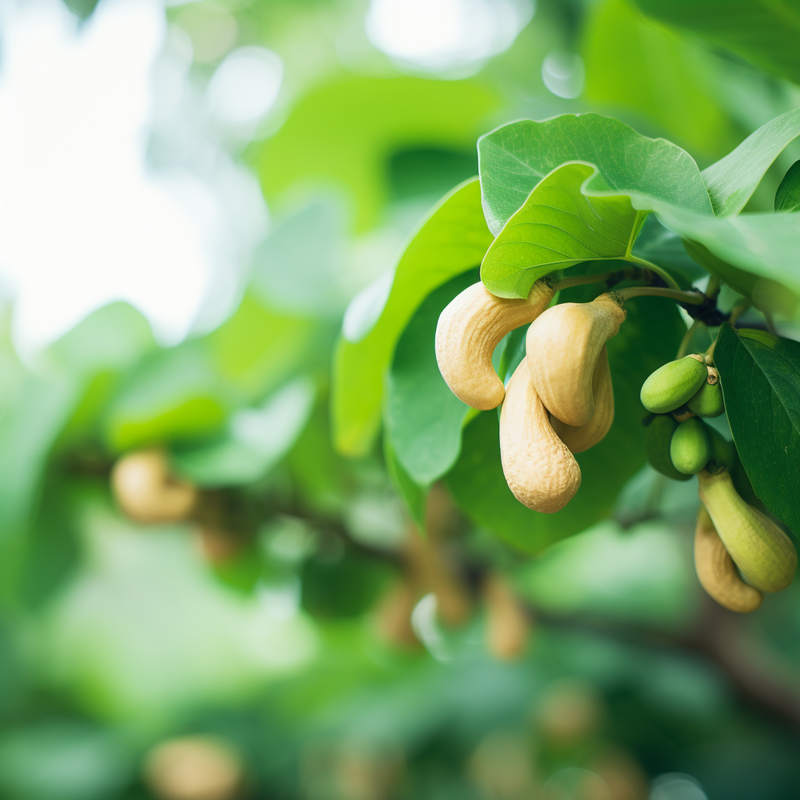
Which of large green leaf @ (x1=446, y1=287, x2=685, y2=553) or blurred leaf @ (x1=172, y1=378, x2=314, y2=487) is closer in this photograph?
large green leaf @ (x1=446, y1=287, x2=685, y2=553)

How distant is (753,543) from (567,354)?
9 cm

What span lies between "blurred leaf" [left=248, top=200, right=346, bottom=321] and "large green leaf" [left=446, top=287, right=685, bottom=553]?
1.08 feet

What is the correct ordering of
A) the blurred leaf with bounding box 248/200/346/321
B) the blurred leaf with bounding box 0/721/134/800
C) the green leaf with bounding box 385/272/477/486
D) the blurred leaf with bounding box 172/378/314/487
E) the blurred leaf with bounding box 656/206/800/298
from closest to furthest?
the blurred leaf with bounding box 656/206/800/298 → the green leaf with bounding box 385/272/477/486 → the blurred leaf with bounding box 172/378/314/487 → the blurred leaf with bounding box 248/200/346/321 → the blurred leaf with bounding box 0/721/134/800

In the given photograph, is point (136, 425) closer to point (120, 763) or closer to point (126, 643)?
point (120, 763)

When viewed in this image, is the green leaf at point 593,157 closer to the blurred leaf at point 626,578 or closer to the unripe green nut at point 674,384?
the unripe green nut at point 674,384

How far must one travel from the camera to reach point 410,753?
4.02 feet

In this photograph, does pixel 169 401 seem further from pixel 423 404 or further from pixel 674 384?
pixel 674 384

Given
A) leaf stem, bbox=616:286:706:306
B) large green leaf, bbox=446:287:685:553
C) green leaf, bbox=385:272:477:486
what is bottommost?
large green leaf, bbox=446:287:685:553

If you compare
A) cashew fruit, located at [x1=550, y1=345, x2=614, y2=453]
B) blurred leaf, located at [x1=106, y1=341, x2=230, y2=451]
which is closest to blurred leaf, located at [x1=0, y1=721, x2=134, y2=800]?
blurred leaf, located at [x1=106, y1=341, x2=230, y2=451]

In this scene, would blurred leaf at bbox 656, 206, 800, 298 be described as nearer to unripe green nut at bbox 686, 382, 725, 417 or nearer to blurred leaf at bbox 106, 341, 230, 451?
unripe green nut at bbox 686, 382, 725, 417

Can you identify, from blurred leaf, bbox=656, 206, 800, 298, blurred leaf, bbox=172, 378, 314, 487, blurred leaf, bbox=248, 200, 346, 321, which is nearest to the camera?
blurred leaf, bbox=656, 206, 800, 298

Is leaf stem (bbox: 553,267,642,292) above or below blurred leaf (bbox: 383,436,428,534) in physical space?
above

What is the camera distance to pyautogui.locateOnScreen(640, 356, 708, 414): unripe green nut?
0.69 ft

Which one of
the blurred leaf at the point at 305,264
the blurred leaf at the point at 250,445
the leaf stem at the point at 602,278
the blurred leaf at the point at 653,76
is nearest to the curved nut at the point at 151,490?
the blurred leaf at the point at 250,445
